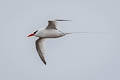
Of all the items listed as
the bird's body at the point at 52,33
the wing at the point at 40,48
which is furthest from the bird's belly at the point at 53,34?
the wing at the point at 40,48

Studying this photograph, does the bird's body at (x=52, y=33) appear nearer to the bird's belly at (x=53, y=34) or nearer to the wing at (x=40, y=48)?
the bird's belly at (x=53, y=34)

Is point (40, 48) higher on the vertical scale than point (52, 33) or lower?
lower

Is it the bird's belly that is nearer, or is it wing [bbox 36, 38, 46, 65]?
the bird's belly

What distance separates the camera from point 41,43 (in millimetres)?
15500

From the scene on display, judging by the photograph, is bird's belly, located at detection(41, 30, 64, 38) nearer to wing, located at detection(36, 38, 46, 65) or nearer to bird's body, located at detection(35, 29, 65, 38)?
bird's body, located at detection(35, 29, 65, 38)

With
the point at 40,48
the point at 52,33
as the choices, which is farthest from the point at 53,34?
the point at 40,48

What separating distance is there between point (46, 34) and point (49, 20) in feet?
1.62

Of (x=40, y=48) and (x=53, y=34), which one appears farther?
(x=40, y=48)

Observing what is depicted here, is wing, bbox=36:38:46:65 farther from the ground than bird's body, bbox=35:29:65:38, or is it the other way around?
bird's body, bbox=35:29:65:38

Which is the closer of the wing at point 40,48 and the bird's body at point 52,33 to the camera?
the bird's body at point 52,33

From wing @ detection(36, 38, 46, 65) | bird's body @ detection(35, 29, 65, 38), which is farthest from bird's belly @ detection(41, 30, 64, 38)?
wing @ detection(36, 38, 46, 65)

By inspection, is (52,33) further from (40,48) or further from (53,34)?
(40,48)

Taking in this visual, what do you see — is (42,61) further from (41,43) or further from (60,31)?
(60,31)

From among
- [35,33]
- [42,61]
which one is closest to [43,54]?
[42,61]
